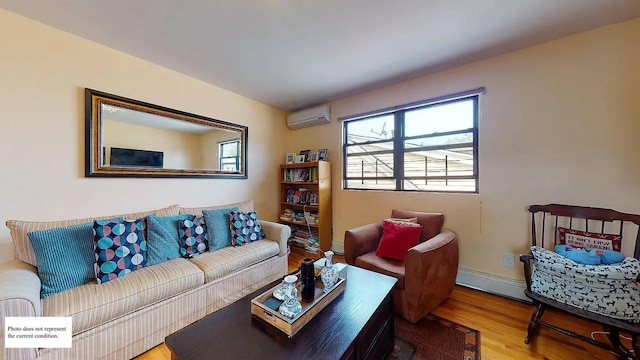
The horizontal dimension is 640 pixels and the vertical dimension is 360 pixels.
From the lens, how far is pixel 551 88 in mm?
1926

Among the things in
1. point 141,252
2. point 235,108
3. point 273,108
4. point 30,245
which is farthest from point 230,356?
point 273,108

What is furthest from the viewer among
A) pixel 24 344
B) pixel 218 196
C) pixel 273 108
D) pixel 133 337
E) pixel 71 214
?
pixel 273 108

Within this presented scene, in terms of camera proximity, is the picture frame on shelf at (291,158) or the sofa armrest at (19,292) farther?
the picture frame on shelf at (291,158)

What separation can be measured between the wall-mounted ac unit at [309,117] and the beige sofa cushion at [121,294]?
94.9 inches

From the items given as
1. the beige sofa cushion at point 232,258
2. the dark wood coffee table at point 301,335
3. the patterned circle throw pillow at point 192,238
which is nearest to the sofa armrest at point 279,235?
the beige sofa cushion at point 232,258

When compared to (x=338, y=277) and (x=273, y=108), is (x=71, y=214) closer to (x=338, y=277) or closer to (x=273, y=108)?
(x=338, y=277)

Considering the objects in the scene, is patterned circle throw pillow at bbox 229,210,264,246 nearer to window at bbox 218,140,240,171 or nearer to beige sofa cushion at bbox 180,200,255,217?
beige sofa cushion at bbox 180,200,255,217

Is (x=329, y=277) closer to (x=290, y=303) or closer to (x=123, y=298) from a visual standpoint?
(x=290, y=303)

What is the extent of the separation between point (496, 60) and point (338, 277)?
2459 mm

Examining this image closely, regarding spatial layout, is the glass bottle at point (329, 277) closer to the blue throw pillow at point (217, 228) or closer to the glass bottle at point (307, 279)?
the glass bottle at point (307, 279)

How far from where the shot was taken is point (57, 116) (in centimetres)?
178

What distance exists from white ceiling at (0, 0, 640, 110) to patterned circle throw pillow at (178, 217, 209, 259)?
62.1 inches

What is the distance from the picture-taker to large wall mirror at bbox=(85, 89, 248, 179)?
6.38 ft

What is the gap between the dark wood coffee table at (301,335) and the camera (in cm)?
92
